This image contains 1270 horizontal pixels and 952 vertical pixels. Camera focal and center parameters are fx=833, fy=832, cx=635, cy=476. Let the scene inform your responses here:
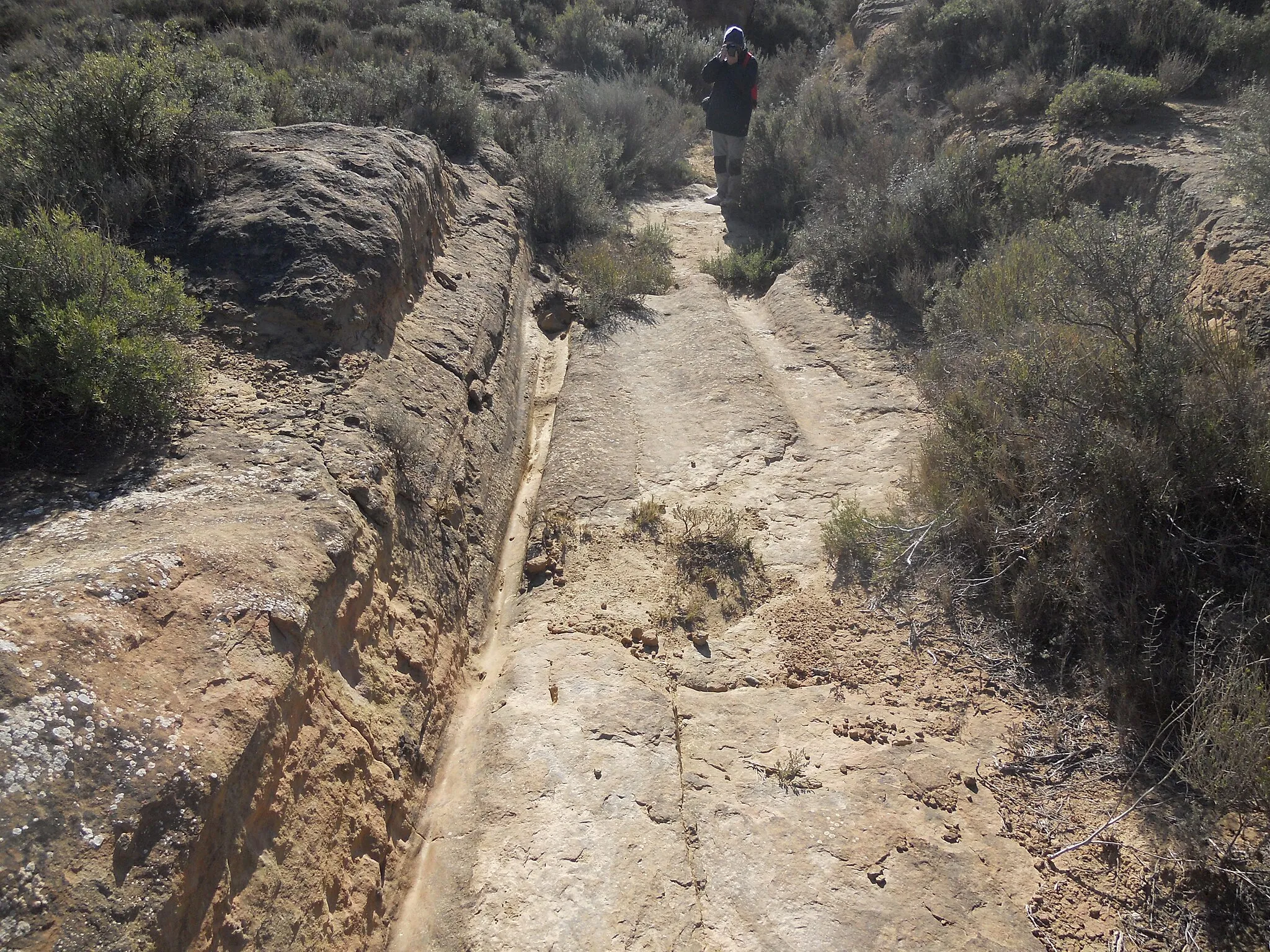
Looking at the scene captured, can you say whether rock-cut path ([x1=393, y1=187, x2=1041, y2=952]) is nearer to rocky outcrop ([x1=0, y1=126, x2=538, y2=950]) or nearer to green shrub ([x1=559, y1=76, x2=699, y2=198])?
rocky outcrop ([x1=0, y1=126, x2=538, y2=950])

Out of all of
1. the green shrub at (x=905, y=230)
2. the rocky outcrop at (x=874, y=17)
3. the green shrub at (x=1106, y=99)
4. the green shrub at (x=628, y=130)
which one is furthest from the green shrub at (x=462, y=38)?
the green shrub at (x=1106, y=99)

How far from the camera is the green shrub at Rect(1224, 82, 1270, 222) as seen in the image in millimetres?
5125

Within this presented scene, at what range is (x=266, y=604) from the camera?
2.93 m

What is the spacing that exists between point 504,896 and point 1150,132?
792 cm

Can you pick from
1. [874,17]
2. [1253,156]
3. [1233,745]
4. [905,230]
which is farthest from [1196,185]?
[874,17]

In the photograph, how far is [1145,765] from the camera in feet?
10.9

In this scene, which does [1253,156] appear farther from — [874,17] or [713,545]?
[874,17]

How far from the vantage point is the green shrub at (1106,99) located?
746cm

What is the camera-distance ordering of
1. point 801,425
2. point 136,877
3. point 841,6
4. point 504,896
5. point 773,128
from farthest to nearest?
1. point 841,6
2. point 773,128
3. point 801,425
4. point 504,896
5. point 136,877

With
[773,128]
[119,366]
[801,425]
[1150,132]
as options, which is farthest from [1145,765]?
[773,128]

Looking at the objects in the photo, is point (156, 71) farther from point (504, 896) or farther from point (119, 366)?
point (504, 896)

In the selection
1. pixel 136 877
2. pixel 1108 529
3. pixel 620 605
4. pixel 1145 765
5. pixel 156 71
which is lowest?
pixel 620 605

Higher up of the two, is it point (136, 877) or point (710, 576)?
point (136, 877)

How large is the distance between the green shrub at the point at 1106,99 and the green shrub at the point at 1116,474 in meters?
3.18
